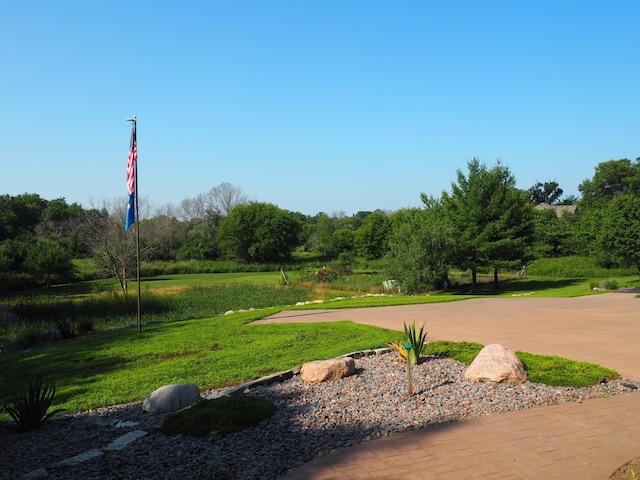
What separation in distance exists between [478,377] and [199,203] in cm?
7240

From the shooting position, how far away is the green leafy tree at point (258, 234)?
52531 millimetres

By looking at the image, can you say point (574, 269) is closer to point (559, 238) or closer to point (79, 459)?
point (559, 238)

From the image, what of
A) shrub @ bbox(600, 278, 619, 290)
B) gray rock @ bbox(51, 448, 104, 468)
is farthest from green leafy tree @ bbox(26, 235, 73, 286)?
shrub @ bbox(600, 278, 619, 290)

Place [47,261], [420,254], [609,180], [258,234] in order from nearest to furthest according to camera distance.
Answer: [420,254] → [47,261] → [258,234] → [609,180]

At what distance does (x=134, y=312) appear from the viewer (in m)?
17.5

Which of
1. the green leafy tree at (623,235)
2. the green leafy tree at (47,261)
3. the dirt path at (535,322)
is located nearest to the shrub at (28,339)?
the dirt path at (535,322)

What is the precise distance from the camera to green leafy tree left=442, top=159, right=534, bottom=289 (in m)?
25.6

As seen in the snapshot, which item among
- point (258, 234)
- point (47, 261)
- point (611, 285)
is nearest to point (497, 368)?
point (611, 285)

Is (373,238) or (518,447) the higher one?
(373,238)

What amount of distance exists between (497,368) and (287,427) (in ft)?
9.72

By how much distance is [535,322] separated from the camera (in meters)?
11.9

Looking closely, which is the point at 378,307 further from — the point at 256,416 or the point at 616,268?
the point at 616,268

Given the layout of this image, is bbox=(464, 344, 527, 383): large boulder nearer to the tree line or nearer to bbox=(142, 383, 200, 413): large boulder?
bbox=(142, 383, 200, 413): large boulder

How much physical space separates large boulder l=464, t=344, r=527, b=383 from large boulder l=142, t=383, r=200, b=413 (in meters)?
3.57
